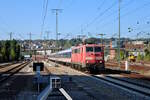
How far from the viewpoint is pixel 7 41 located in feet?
481

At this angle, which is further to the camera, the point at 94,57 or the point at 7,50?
the point at 7,50

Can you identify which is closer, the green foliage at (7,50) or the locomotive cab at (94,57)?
the locomotive cab at (94,57)

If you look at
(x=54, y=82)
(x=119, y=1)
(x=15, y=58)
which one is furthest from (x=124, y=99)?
(x=15, y=58)

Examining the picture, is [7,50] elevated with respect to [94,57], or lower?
elevated

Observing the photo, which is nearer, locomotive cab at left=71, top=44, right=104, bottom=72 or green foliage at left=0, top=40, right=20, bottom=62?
locomotive cab at left=71, top=44, right=104, bottom=72

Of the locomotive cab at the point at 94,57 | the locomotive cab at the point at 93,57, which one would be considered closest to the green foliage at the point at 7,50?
the locomotive cab at the point at 93,57

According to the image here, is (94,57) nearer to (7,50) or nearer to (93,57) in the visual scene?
(93,57)

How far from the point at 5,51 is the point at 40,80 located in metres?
114

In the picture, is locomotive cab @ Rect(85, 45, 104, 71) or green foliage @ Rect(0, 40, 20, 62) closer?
locomotive cab @ Rect(85, 45, 104, 71)

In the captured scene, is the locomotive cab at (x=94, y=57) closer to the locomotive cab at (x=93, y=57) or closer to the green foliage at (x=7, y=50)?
the locomotive cab at (x=93, y=57)

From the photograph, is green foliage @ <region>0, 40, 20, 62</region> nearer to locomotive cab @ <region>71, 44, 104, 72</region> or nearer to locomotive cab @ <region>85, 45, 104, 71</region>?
locomotive cab @ <region>71, 44, 104, 72</region>

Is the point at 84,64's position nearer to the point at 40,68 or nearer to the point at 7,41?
the point at 40,68

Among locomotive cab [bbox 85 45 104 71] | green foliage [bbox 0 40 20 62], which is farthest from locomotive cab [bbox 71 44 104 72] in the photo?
green foliage [bbox 0 40 20 62]

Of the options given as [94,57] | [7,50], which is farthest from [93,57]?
[7,50]
